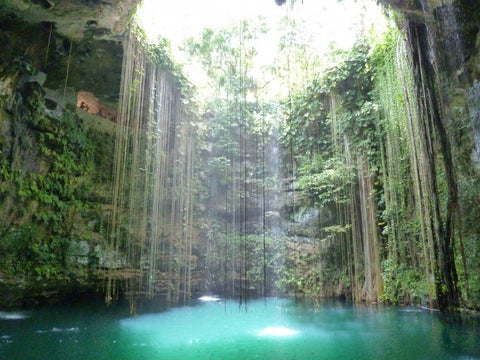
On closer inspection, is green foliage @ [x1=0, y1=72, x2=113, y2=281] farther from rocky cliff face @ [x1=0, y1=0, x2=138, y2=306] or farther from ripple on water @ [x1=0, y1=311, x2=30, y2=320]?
ripple on water @ [x1=0, y1=311, x2=30, y2=320]

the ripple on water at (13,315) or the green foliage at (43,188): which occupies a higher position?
the green foliage at (43,188)

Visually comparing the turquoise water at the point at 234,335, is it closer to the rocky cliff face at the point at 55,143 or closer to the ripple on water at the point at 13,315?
the ripple on water at the point at 13,315

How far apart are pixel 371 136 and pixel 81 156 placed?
6954mm

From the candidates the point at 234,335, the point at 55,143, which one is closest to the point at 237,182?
the point at 55,143

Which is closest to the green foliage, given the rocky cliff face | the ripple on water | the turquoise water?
the rocky cliff face

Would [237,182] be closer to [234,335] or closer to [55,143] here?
[55,143]

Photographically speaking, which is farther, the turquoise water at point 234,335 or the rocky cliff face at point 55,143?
the rocky cliff face at point 55,143

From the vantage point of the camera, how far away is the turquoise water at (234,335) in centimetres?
430

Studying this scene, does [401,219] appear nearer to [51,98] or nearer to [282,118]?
[282,118]

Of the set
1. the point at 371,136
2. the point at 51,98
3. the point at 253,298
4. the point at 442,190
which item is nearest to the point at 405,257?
the point at 442,190

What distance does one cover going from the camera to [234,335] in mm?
5590

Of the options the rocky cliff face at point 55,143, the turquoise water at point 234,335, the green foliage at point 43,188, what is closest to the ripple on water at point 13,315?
the turquoise water at point 234,335

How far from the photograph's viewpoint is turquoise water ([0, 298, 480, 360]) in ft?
14.1

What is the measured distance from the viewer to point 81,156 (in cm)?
807
